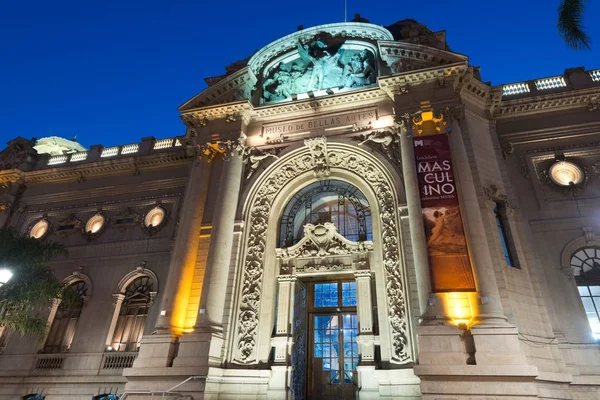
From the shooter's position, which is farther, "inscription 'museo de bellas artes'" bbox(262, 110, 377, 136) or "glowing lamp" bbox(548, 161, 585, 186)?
"inscription 'museo de bellas artes'" bbox(262, 110, 377, 136)

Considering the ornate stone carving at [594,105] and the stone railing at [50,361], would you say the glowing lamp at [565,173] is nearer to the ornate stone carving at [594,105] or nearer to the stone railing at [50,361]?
the ornate stone carving at [594,105]

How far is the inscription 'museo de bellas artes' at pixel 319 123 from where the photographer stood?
1653 cm

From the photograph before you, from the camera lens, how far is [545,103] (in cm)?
1614

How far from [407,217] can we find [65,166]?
1910cm

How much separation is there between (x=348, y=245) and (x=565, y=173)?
8855 millimetres

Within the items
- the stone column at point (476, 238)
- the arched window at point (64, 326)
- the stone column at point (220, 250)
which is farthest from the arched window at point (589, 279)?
the arched window at point (64, 326)

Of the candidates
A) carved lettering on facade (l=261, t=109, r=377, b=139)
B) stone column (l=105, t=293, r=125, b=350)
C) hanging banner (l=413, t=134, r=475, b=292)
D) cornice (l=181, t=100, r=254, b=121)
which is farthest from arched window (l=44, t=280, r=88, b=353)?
hanging banner (l=413, t=134, r=475, b=292)

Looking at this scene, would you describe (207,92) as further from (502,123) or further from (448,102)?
(502,123)

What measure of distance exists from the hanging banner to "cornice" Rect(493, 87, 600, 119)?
4.49 metres

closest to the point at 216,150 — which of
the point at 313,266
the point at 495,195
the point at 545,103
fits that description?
the point at 313,266

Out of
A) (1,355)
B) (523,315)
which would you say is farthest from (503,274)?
(1,355)

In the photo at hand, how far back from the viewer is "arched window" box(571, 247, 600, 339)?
12875 millimetres

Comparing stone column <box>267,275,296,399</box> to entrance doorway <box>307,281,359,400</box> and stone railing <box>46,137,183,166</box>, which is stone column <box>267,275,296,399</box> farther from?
stone railing <box>46,137,183,166</box>

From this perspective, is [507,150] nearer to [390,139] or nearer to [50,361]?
[390,139]
